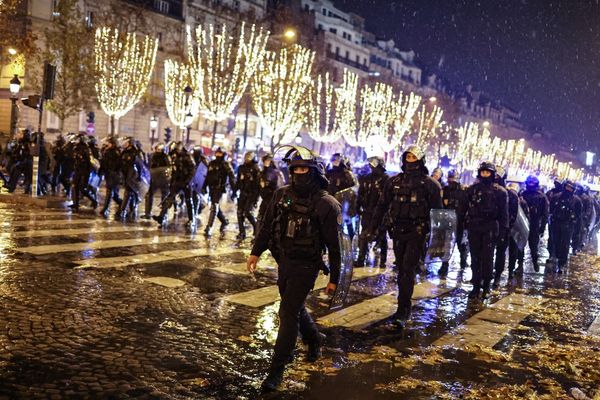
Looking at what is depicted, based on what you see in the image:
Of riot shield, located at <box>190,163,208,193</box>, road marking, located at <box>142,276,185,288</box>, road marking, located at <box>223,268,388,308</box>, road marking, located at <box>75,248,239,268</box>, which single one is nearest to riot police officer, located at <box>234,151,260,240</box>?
riot shield, located at <box>190,163,208,193</box>

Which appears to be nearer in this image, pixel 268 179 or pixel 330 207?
pixel 330 207

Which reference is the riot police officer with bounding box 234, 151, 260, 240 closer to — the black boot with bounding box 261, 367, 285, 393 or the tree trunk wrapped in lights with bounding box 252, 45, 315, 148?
the black boot with bounding box 261, 367, 285, 393

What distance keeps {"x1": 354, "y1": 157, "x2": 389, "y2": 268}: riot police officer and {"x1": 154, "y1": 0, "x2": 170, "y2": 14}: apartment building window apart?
44.2 meters

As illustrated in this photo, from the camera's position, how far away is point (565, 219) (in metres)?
14.9

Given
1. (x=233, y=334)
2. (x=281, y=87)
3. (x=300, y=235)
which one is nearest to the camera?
(x=300, y=235)

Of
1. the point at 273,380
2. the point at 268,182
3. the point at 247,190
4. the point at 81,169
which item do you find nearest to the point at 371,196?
the point at 268,182

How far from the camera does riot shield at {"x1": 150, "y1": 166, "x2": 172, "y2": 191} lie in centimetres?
1628

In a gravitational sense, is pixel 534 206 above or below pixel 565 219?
above

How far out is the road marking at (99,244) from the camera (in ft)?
33.4

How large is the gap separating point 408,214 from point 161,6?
50.2m

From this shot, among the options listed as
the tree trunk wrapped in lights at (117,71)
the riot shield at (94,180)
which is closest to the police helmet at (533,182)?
the riot shield at (94,180)

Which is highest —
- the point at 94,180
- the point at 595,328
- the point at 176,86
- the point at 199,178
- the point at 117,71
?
the point at 176,86

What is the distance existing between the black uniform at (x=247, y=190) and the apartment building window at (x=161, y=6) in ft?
138

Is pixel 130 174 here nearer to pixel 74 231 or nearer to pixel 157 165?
pixel 157 165
